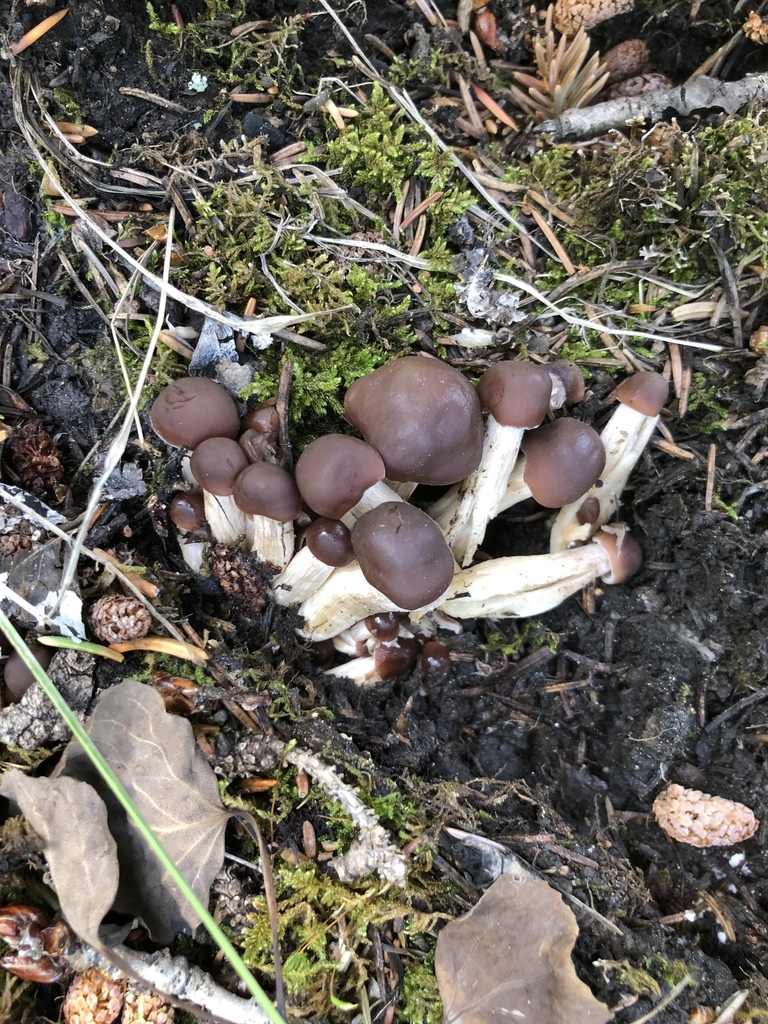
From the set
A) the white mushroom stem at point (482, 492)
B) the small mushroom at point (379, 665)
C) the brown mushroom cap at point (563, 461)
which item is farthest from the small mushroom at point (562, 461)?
the small mushroom at point (379, 665)

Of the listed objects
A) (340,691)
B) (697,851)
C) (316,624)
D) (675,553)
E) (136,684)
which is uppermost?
(136,684)

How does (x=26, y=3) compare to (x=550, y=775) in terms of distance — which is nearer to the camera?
(x=26, y=3)

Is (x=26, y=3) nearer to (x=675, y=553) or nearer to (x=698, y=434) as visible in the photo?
(x=698, y=434)

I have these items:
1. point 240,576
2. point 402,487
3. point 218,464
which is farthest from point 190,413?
point 402,487

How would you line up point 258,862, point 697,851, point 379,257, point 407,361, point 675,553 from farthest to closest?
point 675,553 → point 379,257 → point 697,851 → point 407,361 → point 258,862

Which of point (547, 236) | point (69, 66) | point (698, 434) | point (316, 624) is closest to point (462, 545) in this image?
point (316, 624)

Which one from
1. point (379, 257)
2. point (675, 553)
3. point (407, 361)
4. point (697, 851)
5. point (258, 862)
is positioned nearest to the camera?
point (258, 862)
